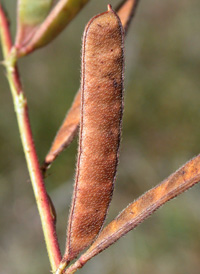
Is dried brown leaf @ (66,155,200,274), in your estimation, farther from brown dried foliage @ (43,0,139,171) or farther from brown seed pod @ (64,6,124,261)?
brown dried foliage @ (43,0,139,171)

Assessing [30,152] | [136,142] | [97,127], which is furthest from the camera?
[136,142]

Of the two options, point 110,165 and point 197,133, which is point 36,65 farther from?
point 110,165

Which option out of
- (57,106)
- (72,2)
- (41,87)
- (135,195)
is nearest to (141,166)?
(135,195)

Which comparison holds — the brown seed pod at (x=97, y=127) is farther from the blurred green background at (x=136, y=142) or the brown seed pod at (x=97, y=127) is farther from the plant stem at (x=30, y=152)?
the blurred green background at (x=136, y=142)

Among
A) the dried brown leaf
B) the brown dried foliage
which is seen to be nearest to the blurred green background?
the brown dried foliage

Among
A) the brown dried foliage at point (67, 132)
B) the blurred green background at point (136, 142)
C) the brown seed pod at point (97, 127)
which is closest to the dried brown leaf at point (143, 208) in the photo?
the brown seed pod at point (97, 127)

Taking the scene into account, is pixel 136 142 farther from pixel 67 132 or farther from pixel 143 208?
pixel 143 208

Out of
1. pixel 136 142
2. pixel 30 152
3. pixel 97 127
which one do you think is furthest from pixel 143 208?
pixel 136 142
